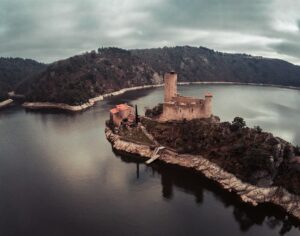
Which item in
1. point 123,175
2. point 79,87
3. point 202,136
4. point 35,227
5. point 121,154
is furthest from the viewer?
point 79,87

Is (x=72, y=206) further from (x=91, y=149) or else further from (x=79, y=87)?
(x=79, y=87)

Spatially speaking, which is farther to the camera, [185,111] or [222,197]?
[185,111]

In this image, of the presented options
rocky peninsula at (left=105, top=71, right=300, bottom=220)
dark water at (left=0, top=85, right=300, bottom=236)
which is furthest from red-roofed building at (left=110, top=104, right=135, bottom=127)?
dark water at (left=0, top=85, right=300, bottom=236)

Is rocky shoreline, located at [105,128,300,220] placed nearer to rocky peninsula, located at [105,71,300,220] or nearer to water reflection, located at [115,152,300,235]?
rocky peninsula, located at [105,71,300,220]

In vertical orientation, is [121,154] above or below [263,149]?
below

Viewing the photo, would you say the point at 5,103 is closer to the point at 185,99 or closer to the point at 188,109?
the point at 185,99

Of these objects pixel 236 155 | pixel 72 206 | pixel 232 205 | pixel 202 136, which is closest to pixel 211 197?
pixel 232 205

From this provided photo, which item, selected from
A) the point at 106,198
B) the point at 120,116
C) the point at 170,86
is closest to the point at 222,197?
the point at 106,198
